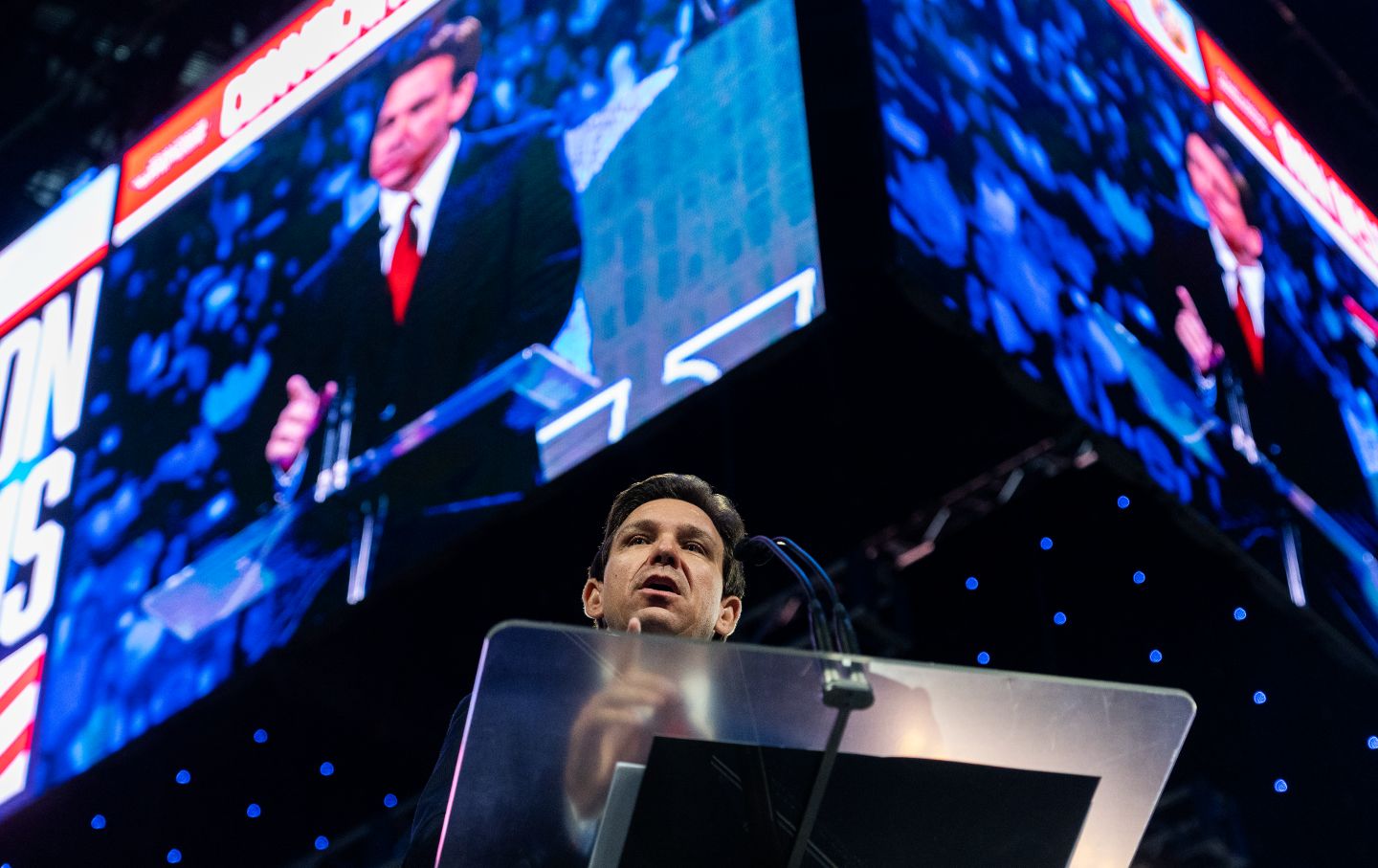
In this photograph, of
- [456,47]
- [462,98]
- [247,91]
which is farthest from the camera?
[247,91]

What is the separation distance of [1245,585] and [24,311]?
397 centimetres

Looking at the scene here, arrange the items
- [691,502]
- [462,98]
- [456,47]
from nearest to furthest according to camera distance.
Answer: [691,502] → [462,98] → [456,47]

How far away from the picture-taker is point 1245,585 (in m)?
4.59

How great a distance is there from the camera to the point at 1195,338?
4383 mm

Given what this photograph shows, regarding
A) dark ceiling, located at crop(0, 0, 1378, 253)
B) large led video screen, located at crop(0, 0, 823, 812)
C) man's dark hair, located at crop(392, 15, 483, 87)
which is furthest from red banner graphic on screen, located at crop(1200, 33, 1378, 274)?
man's dark hair, located at crop(392, 15, 483, 87)

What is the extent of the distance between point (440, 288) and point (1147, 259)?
1747mm

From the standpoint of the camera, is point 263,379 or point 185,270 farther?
point 185,270

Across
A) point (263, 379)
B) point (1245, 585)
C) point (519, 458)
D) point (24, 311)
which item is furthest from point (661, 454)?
point (24, 311)

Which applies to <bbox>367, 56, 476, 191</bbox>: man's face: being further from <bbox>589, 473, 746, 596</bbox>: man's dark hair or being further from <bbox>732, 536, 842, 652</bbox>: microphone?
<bbox>732, 536, 842, 652</bbox>: microphone

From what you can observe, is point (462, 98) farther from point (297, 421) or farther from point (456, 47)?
point (297, 421)

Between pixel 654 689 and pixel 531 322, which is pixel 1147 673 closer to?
pixel 531 322

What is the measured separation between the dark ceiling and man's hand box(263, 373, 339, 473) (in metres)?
2.14

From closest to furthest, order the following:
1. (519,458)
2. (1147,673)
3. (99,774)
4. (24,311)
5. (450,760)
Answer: (450,760)
(519,458)
(99,774)
(1147,673)
(24,311)

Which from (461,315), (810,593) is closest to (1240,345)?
(461,315)
